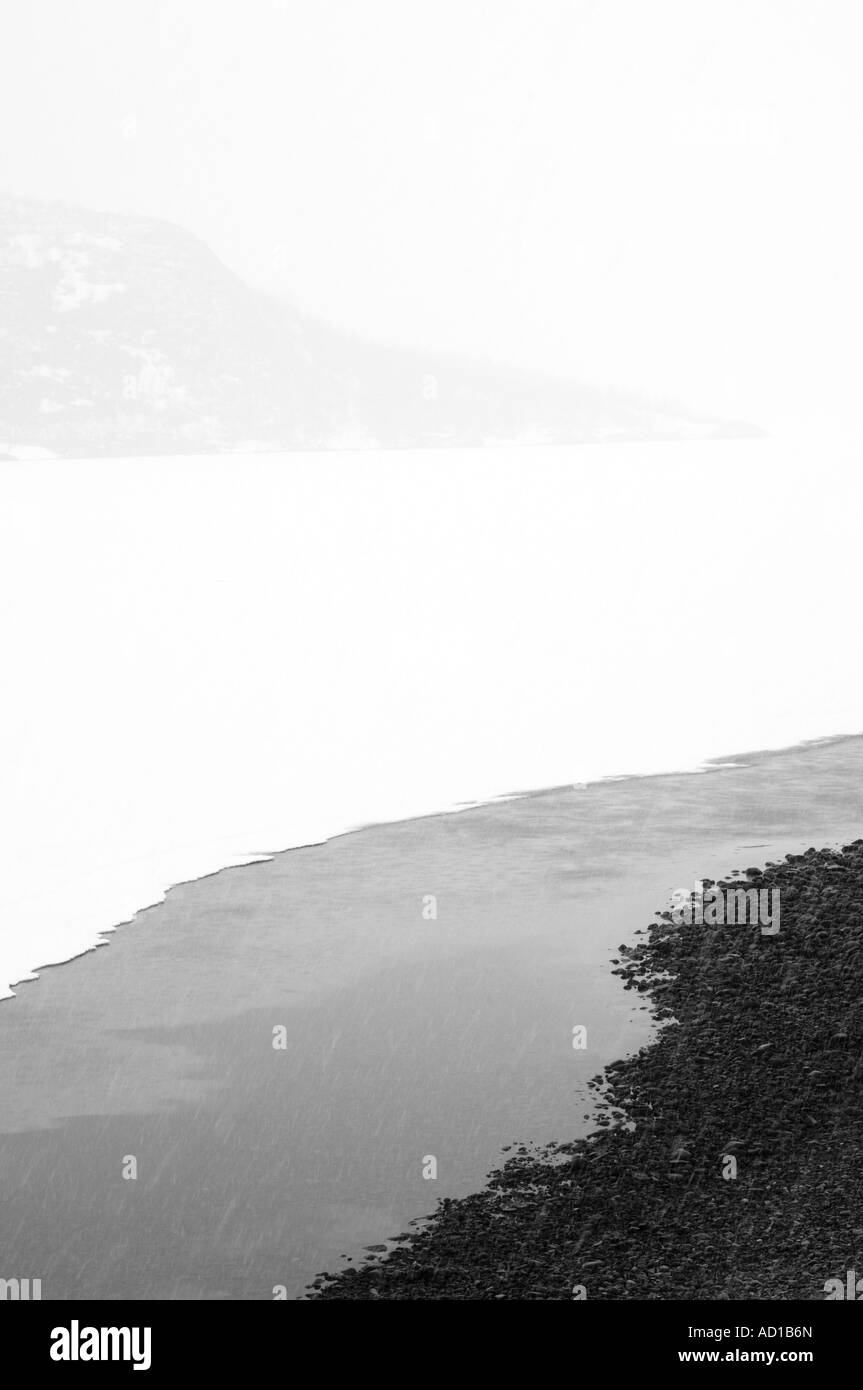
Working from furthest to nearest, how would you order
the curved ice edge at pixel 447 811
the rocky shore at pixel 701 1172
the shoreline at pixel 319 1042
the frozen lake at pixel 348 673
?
the frozen lake at pixel 348 673 → the curved ice edge at pixel 447 811 → the shoreline at pixel 319 1042 → the rocky shore at pixel 701 1172

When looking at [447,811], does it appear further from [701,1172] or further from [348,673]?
[348,673]

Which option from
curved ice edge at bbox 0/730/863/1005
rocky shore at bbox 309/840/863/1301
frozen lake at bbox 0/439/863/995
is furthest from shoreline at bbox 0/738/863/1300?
frozen lake at bbox 0/439/863/995

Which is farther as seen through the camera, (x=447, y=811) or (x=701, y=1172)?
(x=447, y=811)

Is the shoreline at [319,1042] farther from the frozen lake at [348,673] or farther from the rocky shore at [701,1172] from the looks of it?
the frozen lake at [348,673]

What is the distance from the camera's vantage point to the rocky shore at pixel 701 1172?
39.6 ft

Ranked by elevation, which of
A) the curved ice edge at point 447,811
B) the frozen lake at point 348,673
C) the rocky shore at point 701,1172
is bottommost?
the rocky shore at point 701,1172

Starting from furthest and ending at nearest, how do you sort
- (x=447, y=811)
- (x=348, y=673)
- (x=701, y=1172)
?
1. (x=348, y=673)
2. (x=447, y=811)
3. (x=701, y=1172)

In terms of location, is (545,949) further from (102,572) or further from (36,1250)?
(102,572)

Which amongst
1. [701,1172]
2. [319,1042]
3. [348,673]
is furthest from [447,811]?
[348,673]

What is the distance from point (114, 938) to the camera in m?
20.9

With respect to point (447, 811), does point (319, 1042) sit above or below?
below

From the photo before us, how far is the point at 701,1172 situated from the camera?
1379 centimetres

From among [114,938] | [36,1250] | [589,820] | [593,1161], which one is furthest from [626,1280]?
[589,820]

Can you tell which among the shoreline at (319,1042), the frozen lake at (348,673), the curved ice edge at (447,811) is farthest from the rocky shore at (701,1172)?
the frozen lake at (348,673)
